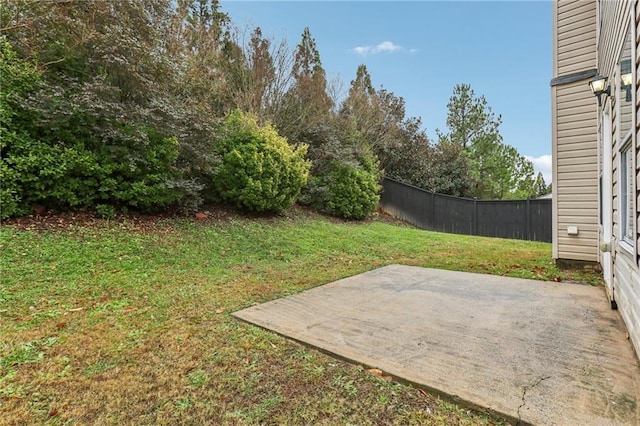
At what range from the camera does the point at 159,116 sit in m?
5.68

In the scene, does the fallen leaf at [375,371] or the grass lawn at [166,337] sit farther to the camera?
the fallen leaf at [375,371]

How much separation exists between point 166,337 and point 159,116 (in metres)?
4.53

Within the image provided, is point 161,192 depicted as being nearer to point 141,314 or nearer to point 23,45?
point 23,45

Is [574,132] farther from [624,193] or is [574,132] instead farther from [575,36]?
[624,193]

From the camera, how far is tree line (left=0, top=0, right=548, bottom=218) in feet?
15.2

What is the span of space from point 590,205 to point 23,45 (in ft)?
27.9

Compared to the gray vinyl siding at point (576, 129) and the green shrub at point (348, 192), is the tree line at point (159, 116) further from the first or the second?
Result: the gray vinyl siding at point (576, 129)

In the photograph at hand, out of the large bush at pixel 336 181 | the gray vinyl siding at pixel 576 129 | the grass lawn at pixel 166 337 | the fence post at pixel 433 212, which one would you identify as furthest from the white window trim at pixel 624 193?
the fence post at pixel 433 212

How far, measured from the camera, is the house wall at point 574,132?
14.6ft

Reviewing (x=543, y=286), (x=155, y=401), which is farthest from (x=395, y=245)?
(x=155, y=401)

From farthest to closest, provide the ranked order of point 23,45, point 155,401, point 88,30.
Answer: point 88,30 < point 23,45 < point 155,401

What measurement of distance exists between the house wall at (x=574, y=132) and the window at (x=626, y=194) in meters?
2.18

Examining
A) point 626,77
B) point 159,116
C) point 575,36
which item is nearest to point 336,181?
point 159,116

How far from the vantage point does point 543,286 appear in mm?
3830
